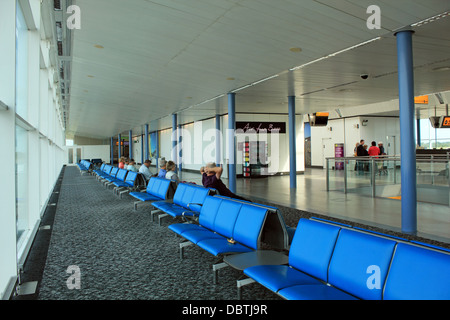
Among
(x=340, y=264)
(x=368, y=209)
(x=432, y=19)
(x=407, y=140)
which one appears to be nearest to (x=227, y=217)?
(x=340, y=264)

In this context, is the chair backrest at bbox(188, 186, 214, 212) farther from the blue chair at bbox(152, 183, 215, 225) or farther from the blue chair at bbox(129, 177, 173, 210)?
the blue chair at bbox(129, 177, 173, 210)

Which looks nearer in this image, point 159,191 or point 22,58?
point 22,58

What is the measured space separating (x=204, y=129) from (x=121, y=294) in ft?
58.1

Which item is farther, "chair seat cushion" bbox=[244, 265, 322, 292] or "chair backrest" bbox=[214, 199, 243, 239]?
"chair backrest" bbox=[214, 199, 243, 239]

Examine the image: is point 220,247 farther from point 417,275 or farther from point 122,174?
point 122,174

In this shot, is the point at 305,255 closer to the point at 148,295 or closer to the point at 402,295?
the point at 402,295

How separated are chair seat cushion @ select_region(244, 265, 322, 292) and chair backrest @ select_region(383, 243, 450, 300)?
0.60 m

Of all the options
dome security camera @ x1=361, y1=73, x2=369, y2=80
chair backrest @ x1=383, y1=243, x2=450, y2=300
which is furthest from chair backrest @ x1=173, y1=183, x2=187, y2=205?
dome security camera @ x1=361, y1=73, x2=369, y2=80

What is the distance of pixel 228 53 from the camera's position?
700 centimetres

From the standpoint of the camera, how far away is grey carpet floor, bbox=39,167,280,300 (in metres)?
2.91

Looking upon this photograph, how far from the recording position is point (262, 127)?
1730 cm

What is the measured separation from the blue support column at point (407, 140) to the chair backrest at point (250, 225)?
339 centimetres

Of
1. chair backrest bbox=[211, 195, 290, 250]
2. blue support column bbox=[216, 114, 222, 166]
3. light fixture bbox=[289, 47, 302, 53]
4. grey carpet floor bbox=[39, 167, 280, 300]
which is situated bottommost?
grey carpet floor bbox=[39, 167, 280, 300]

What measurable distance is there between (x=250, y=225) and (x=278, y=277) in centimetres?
85
